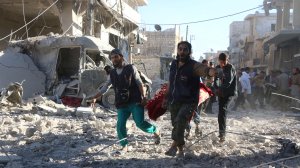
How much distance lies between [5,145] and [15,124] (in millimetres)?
2128

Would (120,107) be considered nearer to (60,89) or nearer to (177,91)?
(177,91)

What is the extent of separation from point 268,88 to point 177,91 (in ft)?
35.8

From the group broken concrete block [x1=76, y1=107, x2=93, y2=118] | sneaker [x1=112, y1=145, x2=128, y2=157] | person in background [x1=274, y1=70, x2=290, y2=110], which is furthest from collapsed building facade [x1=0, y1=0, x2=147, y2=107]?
sneaker [x1=112, y1=145, x2=128, y2=157]

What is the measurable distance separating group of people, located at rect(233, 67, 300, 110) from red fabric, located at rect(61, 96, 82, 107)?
4866 millimetres

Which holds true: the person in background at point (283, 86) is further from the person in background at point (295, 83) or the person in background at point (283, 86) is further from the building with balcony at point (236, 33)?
the building with balcony at point (236, 33)

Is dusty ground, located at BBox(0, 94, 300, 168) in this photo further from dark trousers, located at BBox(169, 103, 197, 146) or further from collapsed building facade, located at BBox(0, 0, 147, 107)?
collapsed building facade, located at BBox(0, 0, 147, 107)

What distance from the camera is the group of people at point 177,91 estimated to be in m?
5.34

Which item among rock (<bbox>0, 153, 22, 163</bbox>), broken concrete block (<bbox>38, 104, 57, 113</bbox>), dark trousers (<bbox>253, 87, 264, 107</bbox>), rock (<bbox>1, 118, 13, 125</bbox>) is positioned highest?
dark trousers (<bbox>253, 87, 264, 107</bbox>)

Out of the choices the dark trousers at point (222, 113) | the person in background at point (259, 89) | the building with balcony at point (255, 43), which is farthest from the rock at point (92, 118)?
the building with balcony at point (255, 43)

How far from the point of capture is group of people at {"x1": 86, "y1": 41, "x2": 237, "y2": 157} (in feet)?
17.5

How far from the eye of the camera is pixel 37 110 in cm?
1083

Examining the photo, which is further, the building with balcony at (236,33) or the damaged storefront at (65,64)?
the building with balcony at (236,33)

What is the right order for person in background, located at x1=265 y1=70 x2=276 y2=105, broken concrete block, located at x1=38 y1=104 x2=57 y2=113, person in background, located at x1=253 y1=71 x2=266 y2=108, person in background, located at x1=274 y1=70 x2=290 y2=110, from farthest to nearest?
1. person in background, located at x1=253 y1=71 x2=266 y2=108
2. person in background, located at x1=265 y1=70 x2=276 y2=105
3. person in background, located at x1=274 y1=70 x2=290 y2=110
4. broken concrete block, located at x1=38 y1=104 x2=57 y2=113

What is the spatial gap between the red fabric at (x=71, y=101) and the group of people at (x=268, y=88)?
4.87 meters
